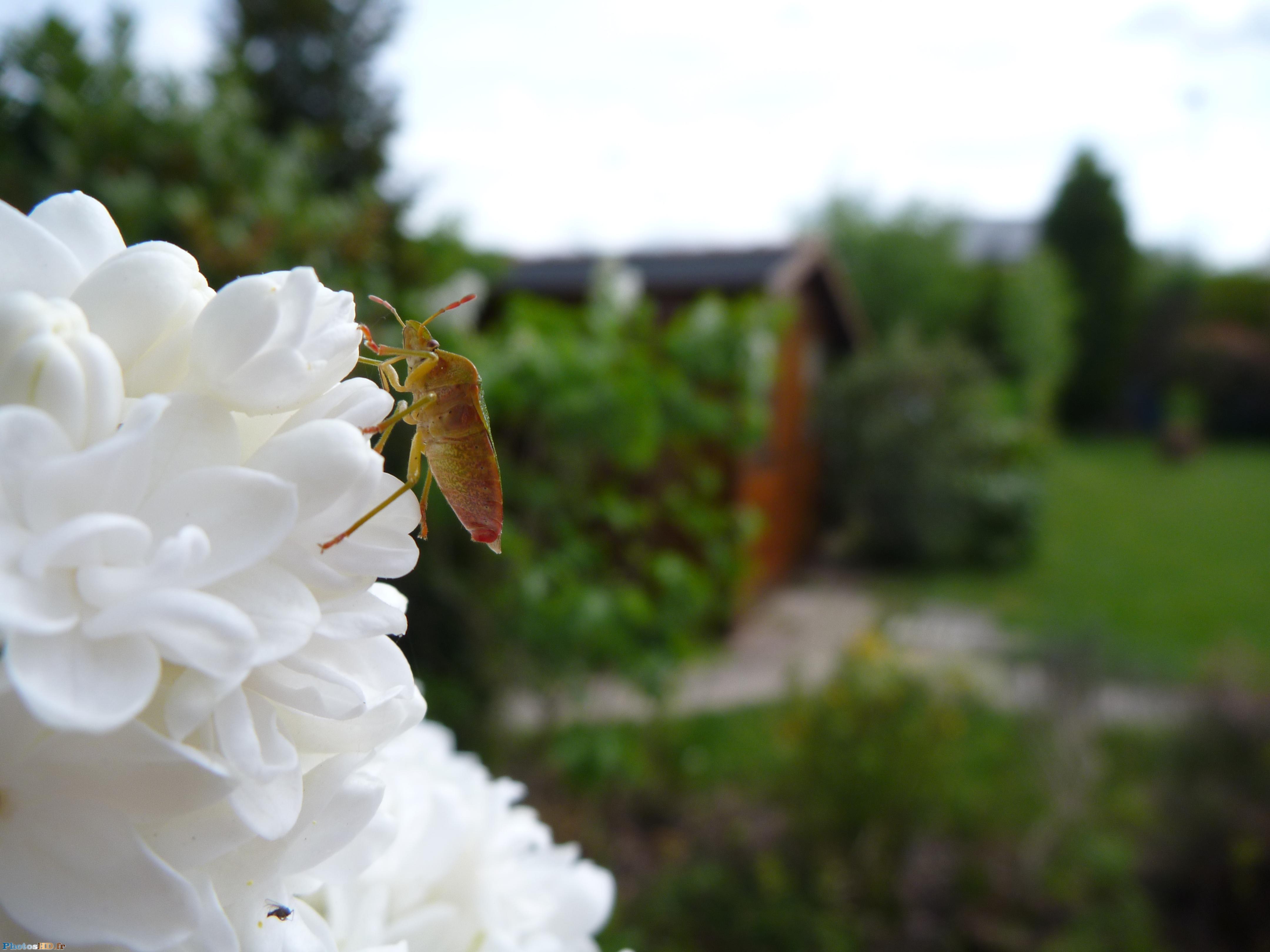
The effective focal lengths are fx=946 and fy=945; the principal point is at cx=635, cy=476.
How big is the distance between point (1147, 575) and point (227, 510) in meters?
14.7

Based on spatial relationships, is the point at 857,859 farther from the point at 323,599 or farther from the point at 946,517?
the point at 946,517

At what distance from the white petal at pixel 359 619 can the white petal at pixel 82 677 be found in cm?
9

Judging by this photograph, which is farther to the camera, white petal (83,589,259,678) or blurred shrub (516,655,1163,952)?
blurred shrub (516,655,1163,952)

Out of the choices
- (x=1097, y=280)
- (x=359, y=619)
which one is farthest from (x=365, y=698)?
(x=1097, y=280)

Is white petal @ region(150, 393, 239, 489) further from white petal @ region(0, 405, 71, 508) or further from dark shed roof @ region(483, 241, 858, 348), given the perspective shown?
dark shed roof @ region(483, 241, 858, 348)

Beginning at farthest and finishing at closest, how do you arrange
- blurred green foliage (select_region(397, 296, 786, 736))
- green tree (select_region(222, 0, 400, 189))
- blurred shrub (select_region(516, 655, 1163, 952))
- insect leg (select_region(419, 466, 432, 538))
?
1. green tree (select_region(222, 0, 400, 189))
2. blurred green foliage (select_region(397, 296, 786, 736))
3. blurred shrub (select_region(516, 655, 1163, 952))
4. insect leg (select_region(419, 466, 432, 538))

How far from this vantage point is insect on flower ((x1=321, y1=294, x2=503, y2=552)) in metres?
0.71

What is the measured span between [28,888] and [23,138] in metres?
3.44

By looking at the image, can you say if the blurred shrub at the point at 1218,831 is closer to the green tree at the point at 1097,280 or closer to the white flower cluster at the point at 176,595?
the white flower cluster at the point at 176,595

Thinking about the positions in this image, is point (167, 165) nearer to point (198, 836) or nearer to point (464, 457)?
point (464, 457)

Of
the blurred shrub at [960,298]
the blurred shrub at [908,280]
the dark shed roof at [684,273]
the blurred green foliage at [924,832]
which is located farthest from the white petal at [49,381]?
the blurred shrub at [908,280]

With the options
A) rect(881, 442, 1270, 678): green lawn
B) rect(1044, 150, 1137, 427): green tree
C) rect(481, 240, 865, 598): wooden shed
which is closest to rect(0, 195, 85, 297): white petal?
rect(881, 442, 1270, 678): green lawn

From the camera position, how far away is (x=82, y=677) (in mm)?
386

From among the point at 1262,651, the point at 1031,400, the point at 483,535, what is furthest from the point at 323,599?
the point at 1031,400
